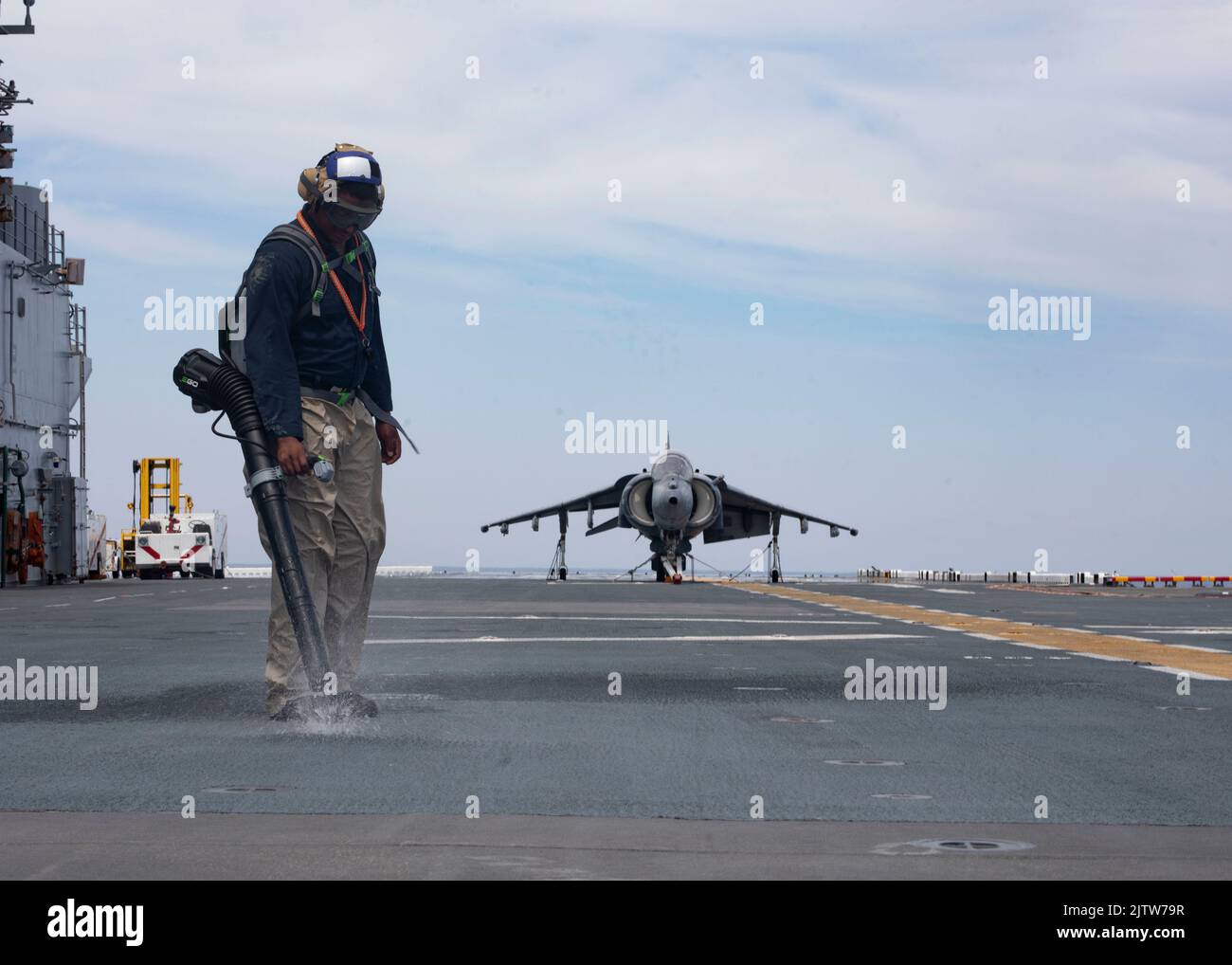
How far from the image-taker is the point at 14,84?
135ft

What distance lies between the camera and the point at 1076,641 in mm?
15125

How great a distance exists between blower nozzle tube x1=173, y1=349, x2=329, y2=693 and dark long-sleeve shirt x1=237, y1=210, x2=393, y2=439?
0.10 meters

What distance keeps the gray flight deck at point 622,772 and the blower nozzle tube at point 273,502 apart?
1.34 feet

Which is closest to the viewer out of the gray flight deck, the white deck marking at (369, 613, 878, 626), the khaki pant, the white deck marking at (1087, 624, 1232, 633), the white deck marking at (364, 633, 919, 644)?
the gray flight deck

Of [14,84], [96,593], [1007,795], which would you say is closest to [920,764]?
[1007,795]

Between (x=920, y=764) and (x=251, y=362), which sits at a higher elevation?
(x=251, y=362)

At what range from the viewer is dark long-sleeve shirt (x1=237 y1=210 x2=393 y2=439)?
287 inches

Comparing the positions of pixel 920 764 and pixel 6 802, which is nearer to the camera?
pixel 6 802

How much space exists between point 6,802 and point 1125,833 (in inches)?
152

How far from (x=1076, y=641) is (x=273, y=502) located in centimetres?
1021

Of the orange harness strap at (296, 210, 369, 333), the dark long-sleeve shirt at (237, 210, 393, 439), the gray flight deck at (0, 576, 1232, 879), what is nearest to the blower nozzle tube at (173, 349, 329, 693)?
the dark long-sleeve shirt at (237, 210, 393, 439)

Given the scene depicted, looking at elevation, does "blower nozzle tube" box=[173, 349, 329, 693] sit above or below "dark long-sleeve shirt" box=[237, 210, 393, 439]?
below

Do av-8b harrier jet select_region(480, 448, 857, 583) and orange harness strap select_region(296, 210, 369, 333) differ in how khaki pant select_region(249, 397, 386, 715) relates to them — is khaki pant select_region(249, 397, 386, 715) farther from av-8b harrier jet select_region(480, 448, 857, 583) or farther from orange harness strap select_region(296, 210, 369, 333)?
av-8b harrier jet select_region(480, 448, 857, 583)
